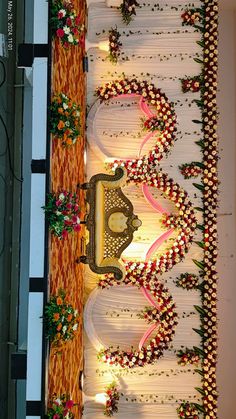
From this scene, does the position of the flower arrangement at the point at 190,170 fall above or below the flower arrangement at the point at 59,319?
above

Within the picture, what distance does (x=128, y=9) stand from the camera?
6.43 meters

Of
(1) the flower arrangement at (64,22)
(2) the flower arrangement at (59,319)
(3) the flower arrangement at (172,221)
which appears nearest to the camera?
(2) the flower arrangement at (59,319)

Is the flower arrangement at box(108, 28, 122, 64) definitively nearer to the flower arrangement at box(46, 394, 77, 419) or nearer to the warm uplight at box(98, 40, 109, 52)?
the warm uplight at box(98, 40, 109, 52)

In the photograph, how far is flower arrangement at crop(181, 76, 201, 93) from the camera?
6454 millimetres

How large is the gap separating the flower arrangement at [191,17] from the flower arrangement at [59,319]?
3595 millimetres

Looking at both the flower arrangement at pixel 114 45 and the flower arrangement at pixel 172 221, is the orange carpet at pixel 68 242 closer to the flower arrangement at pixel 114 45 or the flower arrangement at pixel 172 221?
the flower arrangement at pixel 114 45

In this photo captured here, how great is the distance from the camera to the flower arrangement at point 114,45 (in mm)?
6426

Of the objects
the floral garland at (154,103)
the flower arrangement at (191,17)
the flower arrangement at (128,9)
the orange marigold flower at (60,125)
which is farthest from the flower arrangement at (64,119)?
the flower arrangement at (191,17)

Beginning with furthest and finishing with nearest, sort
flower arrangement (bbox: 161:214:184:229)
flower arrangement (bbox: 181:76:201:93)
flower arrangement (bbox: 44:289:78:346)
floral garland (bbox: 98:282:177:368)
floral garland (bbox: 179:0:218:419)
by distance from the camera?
flower arrangement (bbox: 181:76:201:93) → flower arrangement (bbox: 161:214:184:229) → floral garland (bbox: 179:0:218:419) → floral garland (bbox: 98:282:177:368) → flower arrangement (bbox: 44:289:78:346)

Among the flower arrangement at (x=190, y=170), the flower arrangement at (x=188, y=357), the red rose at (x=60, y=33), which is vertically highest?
the red rose at (x=60, y=33)

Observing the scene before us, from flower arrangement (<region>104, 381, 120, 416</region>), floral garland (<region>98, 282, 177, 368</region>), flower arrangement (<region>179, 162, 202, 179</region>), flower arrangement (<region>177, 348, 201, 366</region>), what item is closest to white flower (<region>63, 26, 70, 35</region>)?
flower arrangement (<region>179, 162, 202, 179</region>)

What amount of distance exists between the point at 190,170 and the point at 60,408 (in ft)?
10.0

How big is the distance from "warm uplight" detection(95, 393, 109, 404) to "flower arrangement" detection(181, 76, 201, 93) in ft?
11.9

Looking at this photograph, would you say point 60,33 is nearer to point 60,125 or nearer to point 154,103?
point 60,125
